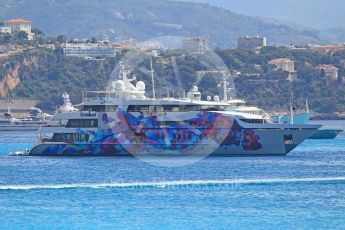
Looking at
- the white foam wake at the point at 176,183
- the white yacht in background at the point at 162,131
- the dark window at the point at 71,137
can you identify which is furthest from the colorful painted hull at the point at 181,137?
the white foam wake at the point at 176,183

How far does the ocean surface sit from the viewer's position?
59562mm

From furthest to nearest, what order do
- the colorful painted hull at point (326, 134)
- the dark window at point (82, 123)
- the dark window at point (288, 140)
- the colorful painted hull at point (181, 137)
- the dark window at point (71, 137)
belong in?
the colorful painted hull at point (326, 134)
the dark window at point (288, 140)
the dark window at point (71, 137)
the dark window at point (82, 123)
the colorful painted hull at point (181, 137)

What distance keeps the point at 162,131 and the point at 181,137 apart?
139 cm

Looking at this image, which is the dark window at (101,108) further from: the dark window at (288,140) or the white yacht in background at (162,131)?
the dark window at (288,140)

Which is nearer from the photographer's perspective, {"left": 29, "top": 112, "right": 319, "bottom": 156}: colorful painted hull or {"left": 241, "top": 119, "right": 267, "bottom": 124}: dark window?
{"left": 29, "top": 112, "right": 319, "bottom": 156}: colorful painted hull

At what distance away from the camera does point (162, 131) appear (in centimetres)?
9775

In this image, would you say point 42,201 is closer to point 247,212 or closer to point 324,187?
point 247,212

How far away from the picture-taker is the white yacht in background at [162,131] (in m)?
97.5

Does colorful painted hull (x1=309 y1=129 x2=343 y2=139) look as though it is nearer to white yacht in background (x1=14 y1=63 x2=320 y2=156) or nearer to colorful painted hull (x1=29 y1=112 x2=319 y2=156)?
white yacht in background (x1=14 y1=63 x2=320 y2=156)

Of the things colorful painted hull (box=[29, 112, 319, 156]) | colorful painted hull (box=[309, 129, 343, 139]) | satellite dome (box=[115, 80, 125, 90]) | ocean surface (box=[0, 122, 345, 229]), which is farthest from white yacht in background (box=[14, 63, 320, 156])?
colorful painted hull (box=[309, 129, 343, 139])

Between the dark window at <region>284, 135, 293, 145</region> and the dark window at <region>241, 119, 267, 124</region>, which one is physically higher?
the dark window at <region>241, 119, 267, 124</region>

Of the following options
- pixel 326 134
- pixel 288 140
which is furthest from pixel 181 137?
pixel 326 134

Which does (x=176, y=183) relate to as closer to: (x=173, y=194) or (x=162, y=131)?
(x=173, y=194)

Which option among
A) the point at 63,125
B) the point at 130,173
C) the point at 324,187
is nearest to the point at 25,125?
the point at 63,125
